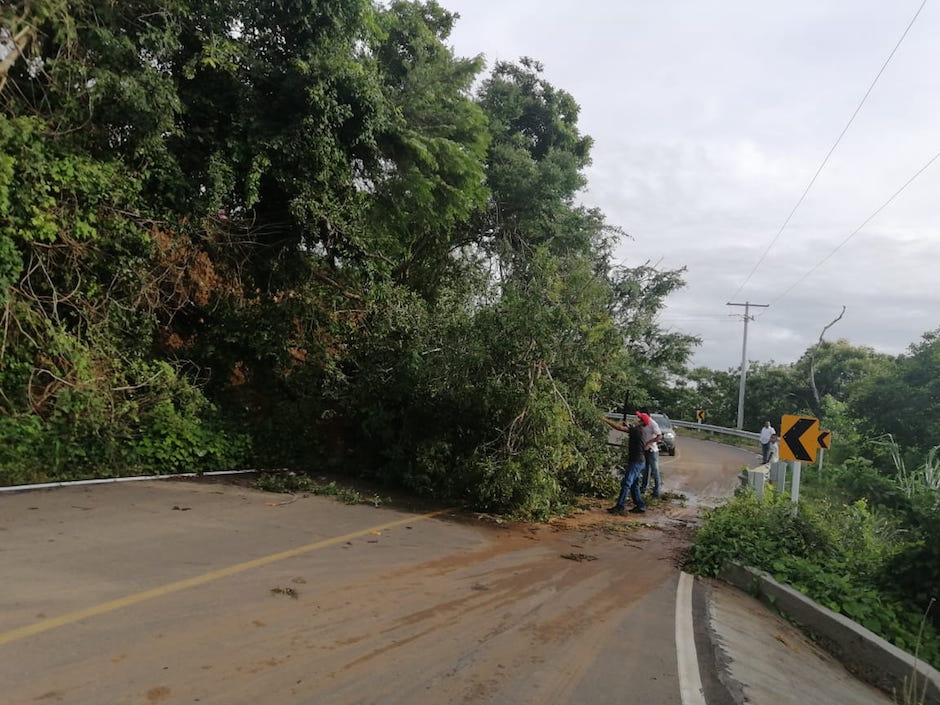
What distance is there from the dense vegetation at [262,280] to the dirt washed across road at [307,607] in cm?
177

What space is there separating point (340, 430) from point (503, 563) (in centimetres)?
670

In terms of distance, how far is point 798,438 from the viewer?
9289 millimetres

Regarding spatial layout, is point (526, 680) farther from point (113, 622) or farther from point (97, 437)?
point (97, 437)

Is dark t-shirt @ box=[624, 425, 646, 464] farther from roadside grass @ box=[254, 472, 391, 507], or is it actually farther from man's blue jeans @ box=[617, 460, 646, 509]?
roadside grass @ box=[254, 472, 391, 507]

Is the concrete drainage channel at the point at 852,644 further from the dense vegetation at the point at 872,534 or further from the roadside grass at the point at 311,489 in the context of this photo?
the roadside grass at the point at 311,489

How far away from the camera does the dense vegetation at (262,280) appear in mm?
9383

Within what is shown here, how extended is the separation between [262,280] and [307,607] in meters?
9.13

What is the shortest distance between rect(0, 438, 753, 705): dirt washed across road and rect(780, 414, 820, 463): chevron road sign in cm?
214

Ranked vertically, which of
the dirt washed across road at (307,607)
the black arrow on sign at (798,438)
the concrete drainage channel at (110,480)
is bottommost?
the dirt washed across road at (307,607)

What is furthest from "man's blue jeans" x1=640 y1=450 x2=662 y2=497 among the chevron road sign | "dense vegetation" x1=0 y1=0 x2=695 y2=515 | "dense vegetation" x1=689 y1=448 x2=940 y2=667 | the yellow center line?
the yellow center line

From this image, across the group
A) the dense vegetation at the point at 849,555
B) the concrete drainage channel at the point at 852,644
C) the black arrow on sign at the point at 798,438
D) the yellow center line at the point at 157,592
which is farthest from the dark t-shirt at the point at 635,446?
the yellow center line at the point at 157,592

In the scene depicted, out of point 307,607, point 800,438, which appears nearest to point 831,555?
point 800,438

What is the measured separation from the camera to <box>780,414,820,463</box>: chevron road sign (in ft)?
30.2

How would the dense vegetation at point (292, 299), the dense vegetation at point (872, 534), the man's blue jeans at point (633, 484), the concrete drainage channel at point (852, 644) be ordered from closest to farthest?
1. the concrete drainage channel at point (852, 644)
2. the dense vegetation at point (872, 534)
3. the dense vegetation at point (292, 299)
4. the man's blue jeans at point (633, 484)
